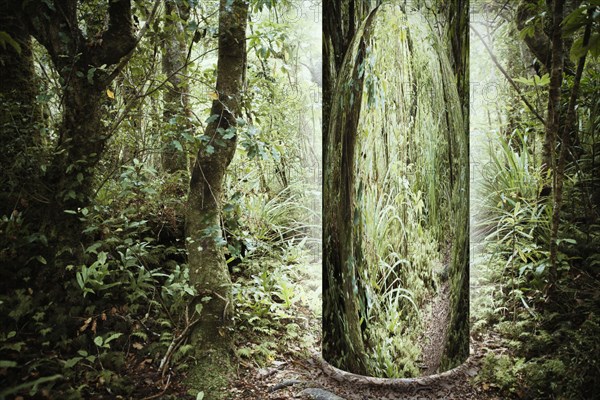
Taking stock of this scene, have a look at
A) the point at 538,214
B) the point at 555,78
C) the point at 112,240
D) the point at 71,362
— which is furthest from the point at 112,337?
the point at 555,78

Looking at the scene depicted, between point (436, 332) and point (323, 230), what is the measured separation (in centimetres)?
78

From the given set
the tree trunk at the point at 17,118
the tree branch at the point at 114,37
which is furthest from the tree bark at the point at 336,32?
the tree trunk at the point at 17,118

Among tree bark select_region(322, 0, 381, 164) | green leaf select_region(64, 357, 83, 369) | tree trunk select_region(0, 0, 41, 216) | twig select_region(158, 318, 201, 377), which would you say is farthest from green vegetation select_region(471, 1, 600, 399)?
tree trunk select_region(0, 0, 41, 216)

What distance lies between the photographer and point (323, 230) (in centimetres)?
248

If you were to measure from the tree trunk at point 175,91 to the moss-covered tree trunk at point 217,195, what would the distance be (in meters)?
0.22

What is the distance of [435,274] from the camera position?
7.27ft

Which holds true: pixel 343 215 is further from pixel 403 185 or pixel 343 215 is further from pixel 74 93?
pixel 74 93

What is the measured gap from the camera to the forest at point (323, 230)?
2.17 m

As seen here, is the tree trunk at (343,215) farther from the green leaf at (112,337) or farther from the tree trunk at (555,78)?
the tree trunk at (555,78)

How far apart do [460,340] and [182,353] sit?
4.87ft

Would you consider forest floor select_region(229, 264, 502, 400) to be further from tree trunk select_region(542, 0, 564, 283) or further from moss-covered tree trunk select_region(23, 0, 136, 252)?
moss-covered tree trunk select_region(23, 0, 136, 252)

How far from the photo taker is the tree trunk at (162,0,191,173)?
2.82 meters

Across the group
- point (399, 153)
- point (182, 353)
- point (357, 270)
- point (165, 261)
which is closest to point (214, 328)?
point (182, 353)

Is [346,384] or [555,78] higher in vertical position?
[555,78]
